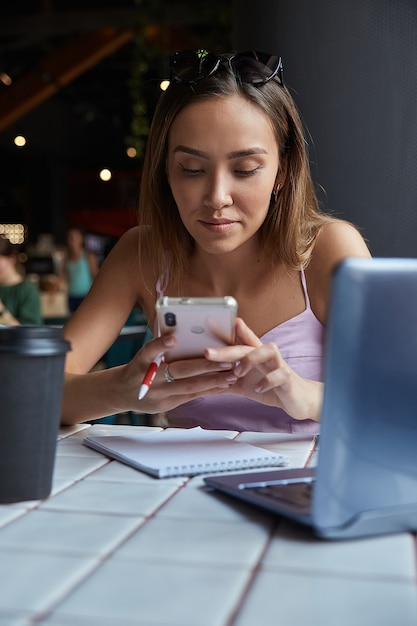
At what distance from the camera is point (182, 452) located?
1.27 metres

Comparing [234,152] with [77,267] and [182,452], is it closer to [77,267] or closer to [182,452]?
[182,452]

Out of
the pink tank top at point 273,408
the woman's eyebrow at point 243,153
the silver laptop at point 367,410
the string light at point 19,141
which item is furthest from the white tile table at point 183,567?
the string light at point 19,141

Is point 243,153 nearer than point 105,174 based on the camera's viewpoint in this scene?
Yes

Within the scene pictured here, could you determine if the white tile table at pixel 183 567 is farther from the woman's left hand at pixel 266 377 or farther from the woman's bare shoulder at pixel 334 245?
the woman's bare shoulder at pixel 334 245

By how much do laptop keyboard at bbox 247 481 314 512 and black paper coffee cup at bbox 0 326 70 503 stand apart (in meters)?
0.28

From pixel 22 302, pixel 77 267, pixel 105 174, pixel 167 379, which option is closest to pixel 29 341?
pixel 167 379

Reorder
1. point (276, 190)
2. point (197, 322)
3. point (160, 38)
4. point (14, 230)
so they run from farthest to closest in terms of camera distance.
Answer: point (14, 230)
point (160, 38)
point (276, 190)
point (197, 322)

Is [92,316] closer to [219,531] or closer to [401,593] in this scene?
[219,531]

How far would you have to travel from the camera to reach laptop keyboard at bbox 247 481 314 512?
0.94 metres

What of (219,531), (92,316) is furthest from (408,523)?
(92,316)

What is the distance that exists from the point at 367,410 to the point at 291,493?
0.19 m

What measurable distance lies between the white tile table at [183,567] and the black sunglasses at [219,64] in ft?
3.82

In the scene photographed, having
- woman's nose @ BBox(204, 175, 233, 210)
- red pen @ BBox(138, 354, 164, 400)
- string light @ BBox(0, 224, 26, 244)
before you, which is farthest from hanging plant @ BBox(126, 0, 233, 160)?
string light @ BBox(0, 224, 26, 244)

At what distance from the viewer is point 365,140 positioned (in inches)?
95.6
